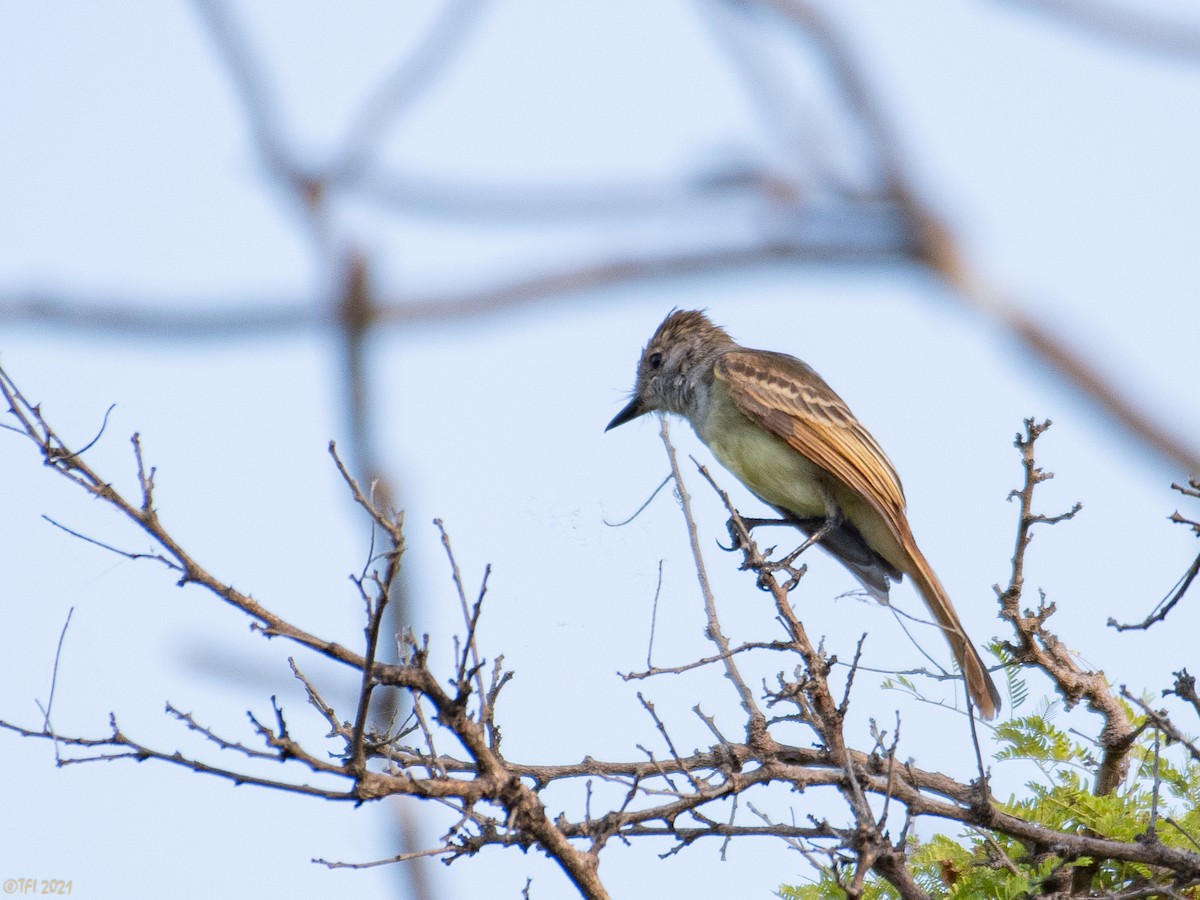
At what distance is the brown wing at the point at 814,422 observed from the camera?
304 inches

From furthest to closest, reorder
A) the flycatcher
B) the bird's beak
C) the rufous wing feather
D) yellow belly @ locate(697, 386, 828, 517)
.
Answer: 1. the bird's beak
2. yellow belly @ locate(697, 386, 828, 517)
3. the flycatcher
4. the rufous wing feather

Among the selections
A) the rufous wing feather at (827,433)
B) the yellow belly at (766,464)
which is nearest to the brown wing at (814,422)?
the rufous wing feather at (827,433)

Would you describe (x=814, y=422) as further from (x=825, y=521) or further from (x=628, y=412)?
(x=628, y=412)

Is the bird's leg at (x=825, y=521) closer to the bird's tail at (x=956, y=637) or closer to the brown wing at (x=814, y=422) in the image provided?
the brown wing at (x=814, y=422)

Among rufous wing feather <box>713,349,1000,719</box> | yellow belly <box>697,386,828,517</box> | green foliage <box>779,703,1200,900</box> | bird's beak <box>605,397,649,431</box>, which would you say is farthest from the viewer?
bird's beak <box>605,397,649,431</box>

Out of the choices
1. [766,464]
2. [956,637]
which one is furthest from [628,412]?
[956,637]

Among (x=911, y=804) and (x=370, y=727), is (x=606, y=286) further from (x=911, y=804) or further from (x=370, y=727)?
(x=911, y=804)

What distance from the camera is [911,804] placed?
4973 mm

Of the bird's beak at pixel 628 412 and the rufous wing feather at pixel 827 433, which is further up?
the bird's beak at pixel 628 412

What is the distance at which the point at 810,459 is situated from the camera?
7883mm

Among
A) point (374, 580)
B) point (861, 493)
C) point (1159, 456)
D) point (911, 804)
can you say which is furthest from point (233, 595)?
point (861, 493)

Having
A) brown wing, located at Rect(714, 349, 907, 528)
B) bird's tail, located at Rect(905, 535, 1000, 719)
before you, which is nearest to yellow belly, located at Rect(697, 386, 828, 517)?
brown wing, located at Rect(714, 349, 907, 528)

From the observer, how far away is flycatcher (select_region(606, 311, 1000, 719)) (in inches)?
299

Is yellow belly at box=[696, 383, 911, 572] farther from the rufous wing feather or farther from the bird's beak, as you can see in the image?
the bird's beak
